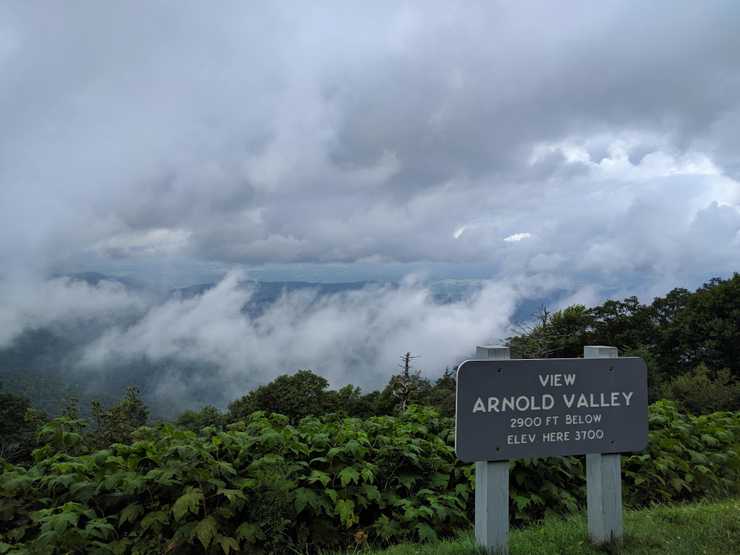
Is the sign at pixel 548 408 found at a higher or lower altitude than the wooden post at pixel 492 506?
higher

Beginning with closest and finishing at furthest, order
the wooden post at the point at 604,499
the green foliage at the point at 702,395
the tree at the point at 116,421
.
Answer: the wooden post at the point at 604,499
the tree at the point at 116,421
the green foliage at the point at 702,395

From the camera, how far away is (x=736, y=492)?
6023 mm

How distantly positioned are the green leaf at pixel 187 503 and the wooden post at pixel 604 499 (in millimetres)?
2954

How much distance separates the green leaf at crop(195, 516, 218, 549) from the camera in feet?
12.8

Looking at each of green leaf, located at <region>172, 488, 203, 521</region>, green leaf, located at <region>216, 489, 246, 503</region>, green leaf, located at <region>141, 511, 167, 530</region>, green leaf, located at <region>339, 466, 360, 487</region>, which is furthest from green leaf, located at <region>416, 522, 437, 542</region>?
green leaf, located at <region>141, 511, 167, 530</region>

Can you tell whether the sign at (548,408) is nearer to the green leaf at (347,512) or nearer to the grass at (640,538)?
the grass at (640,538)

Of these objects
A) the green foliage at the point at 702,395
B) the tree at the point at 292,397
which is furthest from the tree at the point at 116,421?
the tree at the point at 292,397

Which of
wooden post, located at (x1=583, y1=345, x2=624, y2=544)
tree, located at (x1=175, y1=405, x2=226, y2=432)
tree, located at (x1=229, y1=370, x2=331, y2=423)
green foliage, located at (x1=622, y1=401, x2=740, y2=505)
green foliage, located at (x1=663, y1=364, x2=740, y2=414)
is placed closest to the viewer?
wooden post, located at (x1=583, y1=345, x2=624, y2=544)

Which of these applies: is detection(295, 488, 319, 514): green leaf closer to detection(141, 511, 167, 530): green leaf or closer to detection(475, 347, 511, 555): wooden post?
detection(141, 511, 167, 530): green leaf

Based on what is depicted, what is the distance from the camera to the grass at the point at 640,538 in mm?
4074

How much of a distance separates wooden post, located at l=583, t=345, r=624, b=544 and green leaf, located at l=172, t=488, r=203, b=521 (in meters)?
2.95

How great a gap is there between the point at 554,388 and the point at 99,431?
212 inches

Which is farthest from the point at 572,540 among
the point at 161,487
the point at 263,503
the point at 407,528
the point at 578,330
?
the point at 578,330

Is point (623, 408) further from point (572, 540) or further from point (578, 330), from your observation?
point (578, 330)
